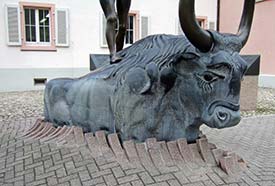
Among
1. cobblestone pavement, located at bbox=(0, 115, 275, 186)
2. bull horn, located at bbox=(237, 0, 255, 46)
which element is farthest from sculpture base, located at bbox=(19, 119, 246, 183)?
bull horn, located at bbox=(237, 0, 255, 46)

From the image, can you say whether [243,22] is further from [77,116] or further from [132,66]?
[77,116]

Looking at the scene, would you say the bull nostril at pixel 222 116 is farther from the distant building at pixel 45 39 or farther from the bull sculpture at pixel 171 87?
the distant building at pixel 45 39

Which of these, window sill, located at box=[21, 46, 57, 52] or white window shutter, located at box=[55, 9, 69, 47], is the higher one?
white window shutter, located at box=[55, 9, 69, 47]

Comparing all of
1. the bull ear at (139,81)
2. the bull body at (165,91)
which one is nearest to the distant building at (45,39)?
the bull body at (165,91)

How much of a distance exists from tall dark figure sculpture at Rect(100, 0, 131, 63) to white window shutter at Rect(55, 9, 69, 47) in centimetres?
802

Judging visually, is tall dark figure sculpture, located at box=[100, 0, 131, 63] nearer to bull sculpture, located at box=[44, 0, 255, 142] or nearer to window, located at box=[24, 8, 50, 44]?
bull sculpture, located at box=[44, 0, 255, 142]

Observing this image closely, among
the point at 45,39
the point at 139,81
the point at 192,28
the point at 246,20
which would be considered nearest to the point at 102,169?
the point at 139,81

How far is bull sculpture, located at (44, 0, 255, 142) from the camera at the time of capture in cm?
270

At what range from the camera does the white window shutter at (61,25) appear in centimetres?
1187

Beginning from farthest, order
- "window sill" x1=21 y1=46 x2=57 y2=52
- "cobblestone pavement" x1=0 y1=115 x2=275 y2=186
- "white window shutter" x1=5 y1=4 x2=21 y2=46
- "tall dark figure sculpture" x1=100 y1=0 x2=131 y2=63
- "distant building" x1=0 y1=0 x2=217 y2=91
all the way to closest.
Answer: "window sill" x1=21 y1=46 x2=57 y2=52 < "distant building" x1=0 y1=0 x2=217 y2=91 < "white window shutter" x1=5 y1=4 x2=21 y2=46 < "tall dark figure sculpture" x1=100 y1=0 x2=131 y2=63 < "cobblestone pavement" x1=0 y1=115 x2=275 y2=186

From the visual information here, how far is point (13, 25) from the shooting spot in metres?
11.3

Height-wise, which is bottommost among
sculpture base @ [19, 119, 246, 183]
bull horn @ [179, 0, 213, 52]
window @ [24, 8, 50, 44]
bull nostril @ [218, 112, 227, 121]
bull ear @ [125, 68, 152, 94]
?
sculpture base @ [19, 119, 246, 183]

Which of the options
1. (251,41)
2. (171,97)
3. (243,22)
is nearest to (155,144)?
(171,97)

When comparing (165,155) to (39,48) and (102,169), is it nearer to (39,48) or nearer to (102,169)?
(102,169)
